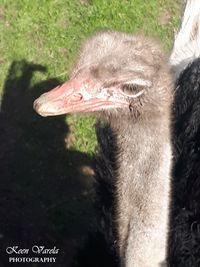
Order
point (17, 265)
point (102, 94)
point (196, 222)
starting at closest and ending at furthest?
point (102, 94), point (196, 222), point (17, 265)

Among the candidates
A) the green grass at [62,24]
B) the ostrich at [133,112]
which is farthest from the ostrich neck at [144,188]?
the green grass at [62,24]

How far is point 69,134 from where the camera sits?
179 inches

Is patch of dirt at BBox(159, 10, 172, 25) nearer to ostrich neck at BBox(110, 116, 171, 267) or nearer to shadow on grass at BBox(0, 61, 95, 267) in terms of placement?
shadow on grass at BBox(0, 61, 95, 267)

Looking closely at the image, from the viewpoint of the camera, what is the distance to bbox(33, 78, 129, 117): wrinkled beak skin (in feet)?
8.07

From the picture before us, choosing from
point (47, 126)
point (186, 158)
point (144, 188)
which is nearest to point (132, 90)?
point (144, 188)

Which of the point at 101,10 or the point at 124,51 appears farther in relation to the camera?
the point at 101,10

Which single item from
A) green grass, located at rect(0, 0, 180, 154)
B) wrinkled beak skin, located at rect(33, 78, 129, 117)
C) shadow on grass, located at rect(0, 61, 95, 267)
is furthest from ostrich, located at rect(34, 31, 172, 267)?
green grass, located at rect(0, 0, 180, 154)

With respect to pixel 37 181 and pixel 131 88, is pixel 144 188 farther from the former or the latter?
pixel 37 181

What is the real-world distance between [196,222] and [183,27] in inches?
50.8

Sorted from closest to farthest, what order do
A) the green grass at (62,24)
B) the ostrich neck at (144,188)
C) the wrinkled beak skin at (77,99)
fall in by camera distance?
1. the wrinkled beak skin at (77,99)
2. the ostrich neck at (144,188)
3. the green grass at (62,24)

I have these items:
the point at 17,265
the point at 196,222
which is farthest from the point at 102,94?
the point at 17,265

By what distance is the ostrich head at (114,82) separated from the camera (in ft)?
8.12

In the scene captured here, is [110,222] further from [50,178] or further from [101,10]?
[101,10]

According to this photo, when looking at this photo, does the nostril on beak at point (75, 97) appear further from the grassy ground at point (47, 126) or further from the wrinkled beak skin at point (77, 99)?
the grassy ground at point (47, 126)
